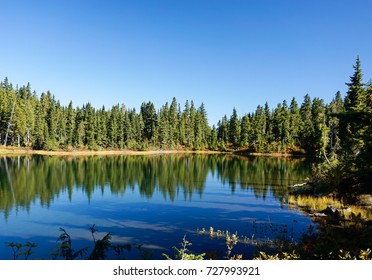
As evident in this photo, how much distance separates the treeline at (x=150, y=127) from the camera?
90.2 m

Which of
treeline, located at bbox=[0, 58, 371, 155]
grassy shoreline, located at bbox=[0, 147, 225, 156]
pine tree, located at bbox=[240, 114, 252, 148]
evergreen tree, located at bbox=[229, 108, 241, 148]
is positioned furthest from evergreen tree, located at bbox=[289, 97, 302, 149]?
grassy shoreline, located at bbox=[0, 147, 225, 156]

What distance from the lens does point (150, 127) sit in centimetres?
12150

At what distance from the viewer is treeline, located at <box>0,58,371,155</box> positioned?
296 feet

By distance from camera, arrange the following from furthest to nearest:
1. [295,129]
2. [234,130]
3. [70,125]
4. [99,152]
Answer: [234,130], [295,129], [70,125], [99,152]

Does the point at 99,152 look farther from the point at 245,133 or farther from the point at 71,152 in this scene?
the point at 245,133

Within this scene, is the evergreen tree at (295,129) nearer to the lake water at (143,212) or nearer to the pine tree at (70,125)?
the lake water at (143,212)

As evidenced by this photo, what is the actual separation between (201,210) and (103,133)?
83.9 m

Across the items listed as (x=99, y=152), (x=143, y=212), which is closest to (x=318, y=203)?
(x=143, y=212)

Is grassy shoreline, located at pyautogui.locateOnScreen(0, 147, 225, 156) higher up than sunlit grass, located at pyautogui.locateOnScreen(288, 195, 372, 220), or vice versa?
grassy shoreline, located at pyautogui.locateOnScreen(0, 147, 225, 156)

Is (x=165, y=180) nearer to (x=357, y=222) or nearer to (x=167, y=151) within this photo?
(x=357, y=222)

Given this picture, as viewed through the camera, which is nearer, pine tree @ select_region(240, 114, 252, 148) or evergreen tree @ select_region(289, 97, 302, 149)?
evergreen tree @ select_region(289, 97, 302, 149)

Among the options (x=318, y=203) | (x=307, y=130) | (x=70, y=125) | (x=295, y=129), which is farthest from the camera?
(x=295, y=129)

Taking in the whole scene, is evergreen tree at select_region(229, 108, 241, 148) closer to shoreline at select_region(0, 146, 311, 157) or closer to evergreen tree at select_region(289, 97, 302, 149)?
shoreline at select_region(0, 146, 311, 157)
